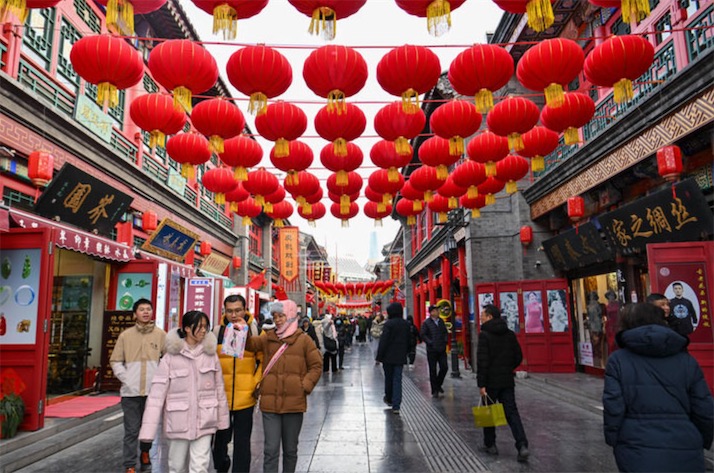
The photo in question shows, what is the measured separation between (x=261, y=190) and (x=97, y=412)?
498 cm

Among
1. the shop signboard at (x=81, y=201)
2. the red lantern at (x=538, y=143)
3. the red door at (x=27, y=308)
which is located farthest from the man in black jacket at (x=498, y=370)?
the shop signboard at (x=81, y=201)

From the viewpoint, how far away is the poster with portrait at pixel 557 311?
38.0ft

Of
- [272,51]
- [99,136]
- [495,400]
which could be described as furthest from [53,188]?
[495,400]

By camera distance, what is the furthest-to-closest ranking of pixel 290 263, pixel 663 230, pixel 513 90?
pixel 290 263 < pixel 513 90 < pixel 663 230

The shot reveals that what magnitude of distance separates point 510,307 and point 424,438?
22.6 ft

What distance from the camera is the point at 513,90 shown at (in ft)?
44.7

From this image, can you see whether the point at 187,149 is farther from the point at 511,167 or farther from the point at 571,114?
the point at 571,114

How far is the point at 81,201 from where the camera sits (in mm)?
8977

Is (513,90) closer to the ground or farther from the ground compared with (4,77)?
farther from the ground

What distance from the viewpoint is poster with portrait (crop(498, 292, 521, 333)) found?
1212 centimetres

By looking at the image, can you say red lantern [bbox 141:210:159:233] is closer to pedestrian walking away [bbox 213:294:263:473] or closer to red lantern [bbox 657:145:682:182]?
pedestrian walking away [bbox 213:294:263:473]

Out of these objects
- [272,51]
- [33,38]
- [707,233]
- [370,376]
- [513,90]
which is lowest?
[370,376]

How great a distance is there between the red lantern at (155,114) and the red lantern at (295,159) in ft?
5.97

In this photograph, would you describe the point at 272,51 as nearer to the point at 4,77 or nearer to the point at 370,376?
the point at 4,77
